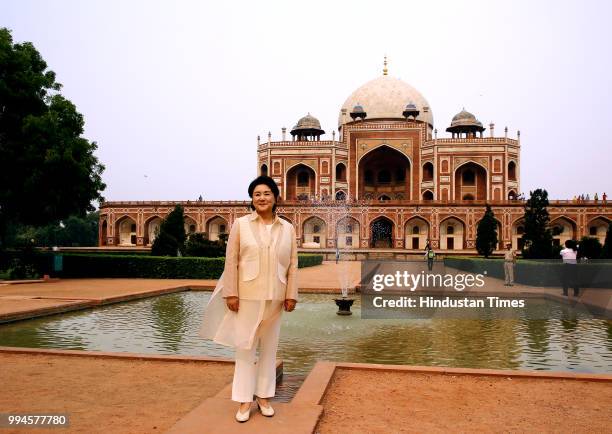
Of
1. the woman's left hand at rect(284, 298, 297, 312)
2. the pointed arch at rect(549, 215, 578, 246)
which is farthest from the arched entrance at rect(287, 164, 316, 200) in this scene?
the woman's left hand at rect(284, 298, 297, 312)

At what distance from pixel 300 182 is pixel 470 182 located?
13137mm

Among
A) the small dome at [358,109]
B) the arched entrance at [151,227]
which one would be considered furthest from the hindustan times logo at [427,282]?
the small dome at [358,109]

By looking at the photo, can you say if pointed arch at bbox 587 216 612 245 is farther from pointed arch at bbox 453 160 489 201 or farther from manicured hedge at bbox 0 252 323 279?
manicured hedge at bbox 0 252 323 279

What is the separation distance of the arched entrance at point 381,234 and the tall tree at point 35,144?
24.6 meters

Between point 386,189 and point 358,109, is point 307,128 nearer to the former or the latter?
point 358,109

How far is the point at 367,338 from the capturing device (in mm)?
7332

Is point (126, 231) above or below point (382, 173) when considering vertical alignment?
below

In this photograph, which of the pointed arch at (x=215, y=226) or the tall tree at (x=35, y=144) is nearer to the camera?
the tall tree at (x=35, y=144)

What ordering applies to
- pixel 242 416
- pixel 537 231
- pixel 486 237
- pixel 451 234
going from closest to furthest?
pixel 242 416, pixel 537 231, pixel 486 237, pixel 451 234

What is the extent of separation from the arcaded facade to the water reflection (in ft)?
92.0

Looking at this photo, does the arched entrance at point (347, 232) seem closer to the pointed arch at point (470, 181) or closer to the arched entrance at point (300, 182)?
the arched entrance at point (300, 182)

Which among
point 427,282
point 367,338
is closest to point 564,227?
point 427,282

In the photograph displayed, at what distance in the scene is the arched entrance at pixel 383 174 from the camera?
46.1 meters

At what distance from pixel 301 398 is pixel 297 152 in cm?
4054
